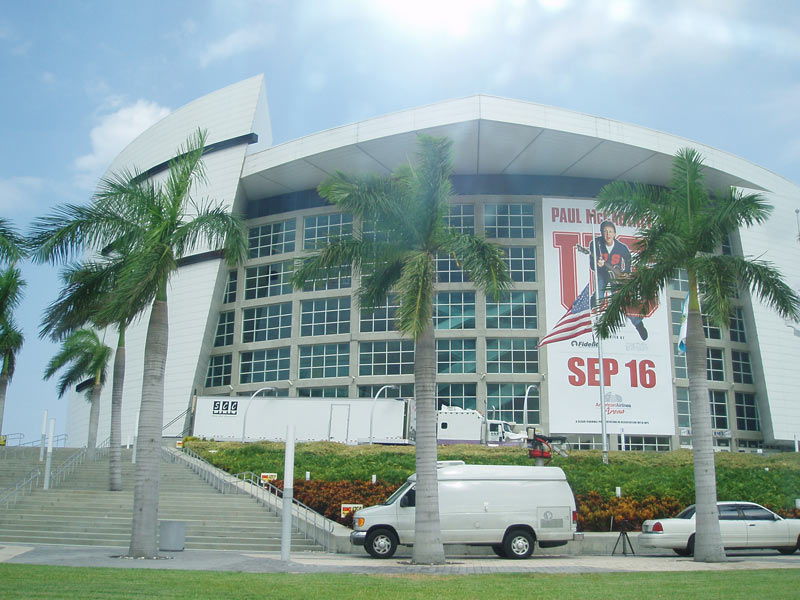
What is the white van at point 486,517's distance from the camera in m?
18.9

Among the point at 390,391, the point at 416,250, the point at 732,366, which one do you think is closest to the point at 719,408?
the point at 732,366

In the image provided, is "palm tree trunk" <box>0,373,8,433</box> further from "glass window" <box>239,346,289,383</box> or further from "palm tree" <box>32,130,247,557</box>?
"glass window" <box>239,346,289,383</box>

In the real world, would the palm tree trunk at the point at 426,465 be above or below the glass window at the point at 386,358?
below

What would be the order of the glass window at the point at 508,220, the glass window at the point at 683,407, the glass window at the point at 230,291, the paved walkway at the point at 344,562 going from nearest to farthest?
the paved walkway at the point at 344,562, the glass window at the point at 683,407, the glass window at the point at 508,220, the glass window at the point at 230,291

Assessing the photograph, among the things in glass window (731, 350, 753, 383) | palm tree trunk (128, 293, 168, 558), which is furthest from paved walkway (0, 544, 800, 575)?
glass window (731, 350, 753, 383)

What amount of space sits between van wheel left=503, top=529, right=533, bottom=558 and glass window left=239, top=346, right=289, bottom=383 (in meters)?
39.8

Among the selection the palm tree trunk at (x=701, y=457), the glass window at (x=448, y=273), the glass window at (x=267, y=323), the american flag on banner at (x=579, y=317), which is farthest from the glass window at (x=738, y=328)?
the palm tree trunk at (x=701, y=457)

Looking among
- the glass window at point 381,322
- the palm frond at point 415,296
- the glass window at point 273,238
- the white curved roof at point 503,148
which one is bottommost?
the palm frond at point 415,296

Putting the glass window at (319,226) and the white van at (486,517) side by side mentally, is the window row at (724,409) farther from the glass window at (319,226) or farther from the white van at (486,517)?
the white van at (486,517)

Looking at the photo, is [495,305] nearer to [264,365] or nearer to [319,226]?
[319,226]

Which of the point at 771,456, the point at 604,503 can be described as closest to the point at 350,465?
the point at 604,503

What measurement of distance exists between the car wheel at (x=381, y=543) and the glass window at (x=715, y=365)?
44.0 metres

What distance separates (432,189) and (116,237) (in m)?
7.76

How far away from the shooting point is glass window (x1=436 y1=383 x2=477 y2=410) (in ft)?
177
